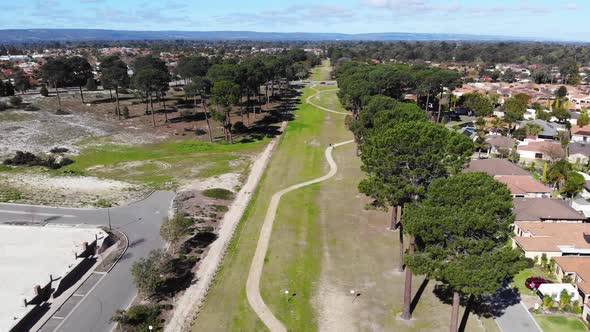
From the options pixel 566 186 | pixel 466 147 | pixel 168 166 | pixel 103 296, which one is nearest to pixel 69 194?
pixel 168 166

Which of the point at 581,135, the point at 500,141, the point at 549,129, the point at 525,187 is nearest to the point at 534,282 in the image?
the point at 525,187

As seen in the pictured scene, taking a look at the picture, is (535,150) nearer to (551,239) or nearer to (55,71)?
(551,239)

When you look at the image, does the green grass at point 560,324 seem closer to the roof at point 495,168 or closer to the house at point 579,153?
the roof at point 495,168

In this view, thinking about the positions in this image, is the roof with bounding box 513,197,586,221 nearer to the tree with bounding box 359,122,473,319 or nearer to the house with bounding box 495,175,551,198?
the house with bounding box 495,175,551,198

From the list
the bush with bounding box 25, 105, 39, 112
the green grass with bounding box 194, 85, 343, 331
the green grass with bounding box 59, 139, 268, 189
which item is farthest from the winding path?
the bush with bounding box 25, 105, 39, 112

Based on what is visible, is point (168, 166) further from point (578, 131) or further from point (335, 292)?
point (578, 131)
